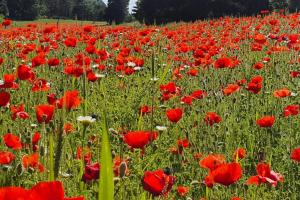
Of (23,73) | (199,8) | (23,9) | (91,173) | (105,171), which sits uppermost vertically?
(23,9)

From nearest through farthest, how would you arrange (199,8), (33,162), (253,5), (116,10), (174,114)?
(33,162)
(174,114)
(199,8)
(253,5)
(116,10)

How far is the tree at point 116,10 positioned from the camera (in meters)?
64.1

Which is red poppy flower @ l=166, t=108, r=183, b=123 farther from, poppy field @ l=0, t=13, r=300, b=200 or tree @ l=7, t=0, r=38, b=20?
tree @ l=7, t=0, r=38, b=20

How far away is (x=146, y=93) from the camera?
506 cm

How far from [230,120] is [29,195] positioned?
318cm

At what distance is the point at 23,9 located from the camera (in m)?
71.4

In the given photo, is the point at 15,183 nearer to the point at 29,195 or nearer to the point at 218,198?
the point at 218,198

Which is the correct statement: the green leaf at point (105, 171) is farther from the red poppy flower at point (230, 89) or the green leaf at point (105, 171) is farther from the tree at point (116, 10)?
the tree at point (116, 10)

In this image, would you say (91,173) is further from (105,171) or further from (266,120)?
(266,120)

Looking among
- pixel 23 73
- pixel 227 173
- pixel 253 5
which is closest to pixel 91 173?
pixel 227 173

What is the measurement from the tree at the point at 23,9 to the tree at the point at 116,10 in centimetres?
1165

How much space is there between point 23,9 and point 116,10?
16.0 metres

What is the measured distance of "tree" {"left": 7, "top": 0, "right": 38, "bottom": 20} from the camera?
228 feet

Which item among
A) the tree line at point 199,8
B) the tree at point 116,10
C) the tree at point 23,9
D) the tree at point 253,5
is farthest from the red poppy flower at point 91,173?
the tree at point 23,9
